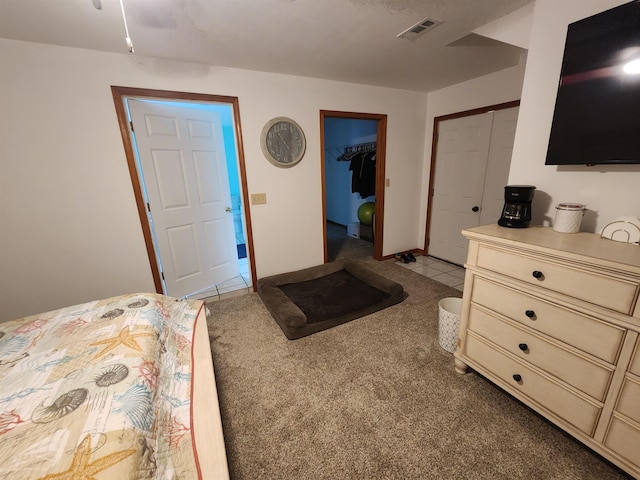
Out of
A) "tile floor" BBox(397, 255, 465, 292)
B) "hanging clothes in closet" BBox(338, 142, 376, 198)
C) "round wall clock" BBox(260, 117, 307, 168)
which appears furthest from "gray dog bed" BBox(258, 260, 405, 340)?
"hanging clothes in closet" BBox(338, 142, 376, 198)

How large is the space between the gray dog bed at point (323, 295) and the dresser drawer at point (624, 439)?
1516 millimetres

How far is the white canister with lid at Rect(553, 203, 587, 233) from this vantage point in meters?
1.29

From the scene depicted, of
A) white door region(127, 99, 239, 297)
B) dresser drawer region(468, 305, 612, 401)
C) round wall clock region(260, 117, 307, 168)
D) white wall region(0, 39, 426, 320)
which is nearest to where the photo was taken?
dresser drawer region(468, 305, 612, 401)

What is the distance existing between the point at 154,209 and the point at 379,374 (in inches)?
99.4

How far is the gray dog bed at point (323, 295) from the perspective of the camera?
2.13 meters

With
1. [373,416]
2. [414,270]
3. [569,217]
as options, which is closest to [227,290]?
[373,416]

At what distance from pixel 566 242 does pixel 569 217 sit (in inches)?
9.0

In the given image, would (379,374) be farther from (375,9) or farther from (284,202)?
(375,9)

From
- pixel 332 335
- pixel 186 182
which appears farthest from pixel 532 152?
pixel 186 182

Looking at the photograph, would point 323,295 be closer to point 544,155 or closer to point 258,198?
point 258,198

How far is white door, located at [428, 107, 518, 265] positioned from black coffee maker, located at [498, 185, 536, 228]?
67.8 inches

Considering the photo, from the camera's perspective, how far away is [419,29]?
1815 millimetres

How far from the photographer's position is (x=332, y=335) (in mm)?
2090

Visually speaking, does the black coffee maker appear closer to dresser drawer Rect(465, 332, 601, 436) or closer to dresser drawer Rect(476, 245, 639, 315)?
dresser drawer Rect(476, 245, 639, 315)
